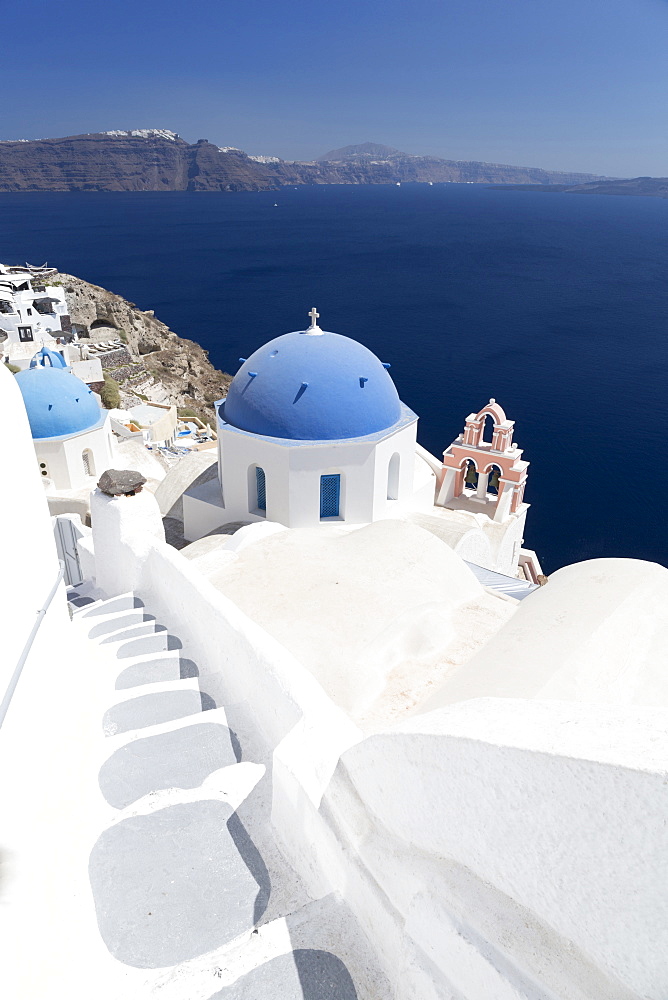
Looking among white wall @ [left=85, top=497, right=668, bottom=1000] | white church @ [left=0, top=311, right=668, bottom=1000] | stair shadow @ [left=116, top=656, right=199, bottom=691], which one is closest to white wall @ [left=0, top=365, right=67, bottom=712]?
white church @ [left=0, top=311, right=668, bottom=1000]

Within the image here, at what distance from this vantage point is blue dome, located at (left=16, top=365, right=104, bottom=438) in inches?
714

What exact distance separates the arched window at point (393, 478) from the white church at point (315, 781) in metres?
6.38

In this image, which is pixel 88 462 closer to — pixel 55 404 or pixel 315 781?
pixel 55 404

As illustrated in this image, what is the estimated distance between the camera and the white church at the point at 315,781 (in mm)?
2141

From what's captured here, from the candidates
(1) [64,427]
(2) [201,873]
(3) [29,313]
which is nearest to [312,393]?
(1) [64,427]

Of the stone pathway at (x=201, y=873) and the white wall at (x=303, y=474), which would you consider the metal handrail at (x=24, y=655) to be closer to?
the stone pathway at (x=201, y=873)

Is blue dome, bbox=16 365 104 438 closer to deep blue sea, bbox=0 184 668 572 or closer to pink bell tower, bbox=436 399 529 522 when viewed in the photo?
pink bell tower, bbox=436 399 529 522

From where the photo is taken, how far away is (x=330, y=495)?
14.6 meters

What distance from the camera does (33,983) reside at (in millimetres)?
3104

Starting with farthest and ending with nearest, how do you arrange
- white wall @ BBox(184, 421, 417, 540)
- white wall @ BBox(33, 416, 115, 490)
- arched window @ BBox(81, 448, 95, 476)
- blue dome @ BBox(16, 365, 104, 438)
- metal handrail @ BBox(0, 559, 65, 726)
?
arched window @ BBox(81, 448, 95, 476) → white wall @ BBox(33, 416, 115, 490) → blue dome @ BBox(16, 365, 104, 438) → white wall @ BBox(184, 421, 417, 540) → metal handrail @ BBox(0, 559, 65, 726)

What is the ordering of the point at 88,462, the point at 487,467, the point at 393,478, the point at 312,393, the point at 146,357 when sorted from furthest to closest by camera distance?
1. the point at 146,357
2. the point at 487,467
3. the point at 88,462
4. the point at 393,478
5. the point at 312,393

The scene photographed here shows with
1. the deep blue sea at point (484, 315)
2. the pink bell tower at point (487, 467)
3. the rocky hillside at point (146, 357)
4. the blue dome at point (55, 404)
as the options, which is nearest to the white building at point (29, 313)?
the rocky hillside at point (146, 357)

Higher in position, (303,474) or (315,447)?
(315,447)

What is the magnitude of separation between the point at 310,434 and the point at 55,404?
8917mm
